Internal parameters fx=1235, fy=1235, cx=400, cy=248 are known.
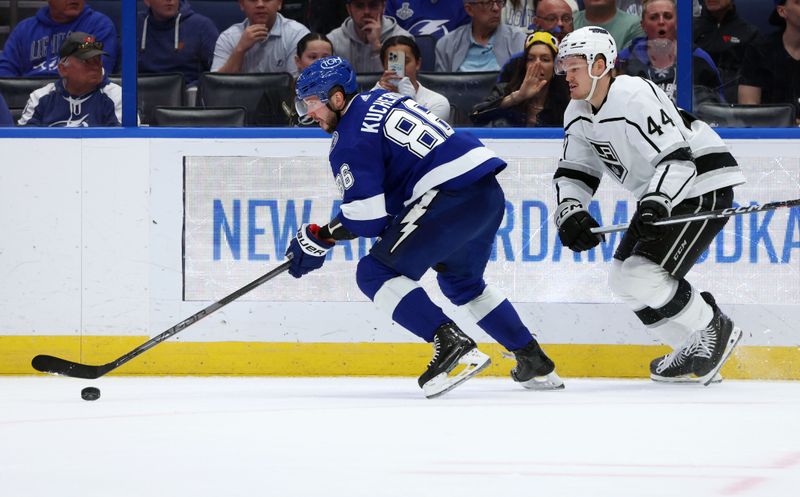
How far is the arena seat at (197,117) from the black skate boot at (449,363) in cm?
128

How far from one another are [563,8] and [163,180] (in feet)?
5.07

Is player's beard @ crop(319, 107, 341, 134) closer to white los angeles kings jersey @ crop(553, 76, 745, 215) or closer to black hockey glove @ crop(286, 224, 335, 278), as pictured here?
black hockey glove @ crop(286, 224, 335, 278)

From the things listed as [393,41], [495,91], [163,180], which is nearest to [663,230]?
[495,91]

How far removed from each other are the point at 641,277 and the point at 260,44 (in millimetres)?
1676

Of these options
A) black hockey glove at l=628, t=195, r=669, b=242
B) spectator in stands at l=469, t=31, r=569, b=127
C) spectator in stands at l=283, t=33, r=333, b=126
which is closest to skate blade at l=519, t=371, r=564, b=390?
black hockey glove at l=628, t=195, r=669, b=242

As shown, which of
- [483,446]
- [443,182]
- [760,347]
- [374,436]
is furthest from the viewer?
[760,347]

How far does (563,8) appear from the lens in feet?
14.5

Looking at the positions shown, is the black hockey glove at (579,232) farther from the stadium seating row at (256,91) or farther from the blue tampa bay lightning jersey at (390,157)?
the stadium seating row at (256,91)

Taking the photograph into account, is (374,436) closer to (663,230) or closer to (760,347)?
(663,230)

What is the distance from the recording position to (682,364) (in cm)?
387

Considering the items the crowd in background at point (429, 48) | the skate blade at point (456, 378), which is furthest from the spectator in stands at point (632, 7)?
the skate blade at point (456, 378)

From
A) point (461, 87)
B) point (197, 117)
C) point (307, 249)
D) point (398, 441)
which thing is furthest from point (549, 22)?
point (398, 441)

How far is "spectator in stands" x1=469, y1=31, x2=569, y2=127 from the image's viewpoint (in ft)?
14.1

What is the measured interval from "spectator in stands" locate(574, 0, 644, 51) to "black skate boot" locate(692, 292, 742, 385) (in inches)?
41.1
